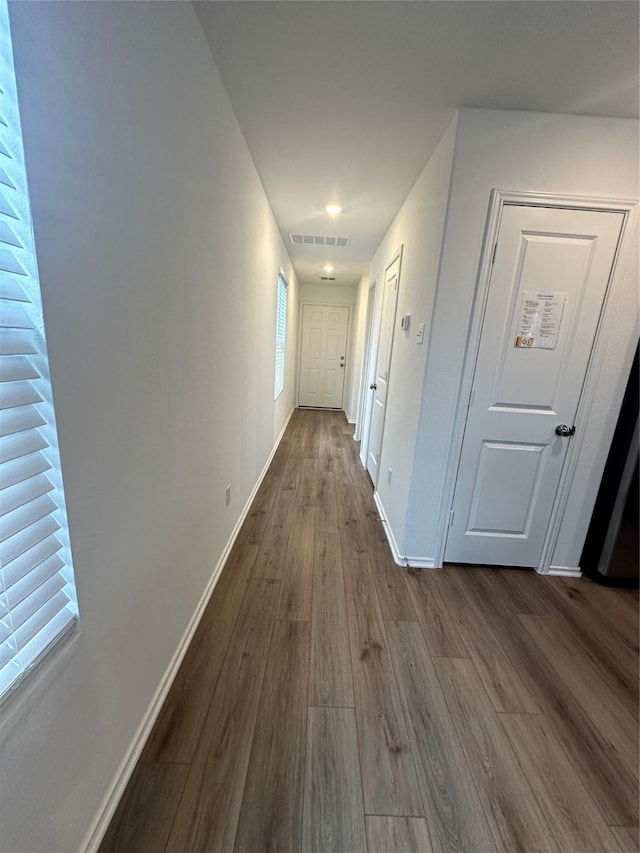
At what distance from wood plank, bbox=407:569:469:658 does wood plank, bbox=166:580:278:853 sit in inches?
30.4

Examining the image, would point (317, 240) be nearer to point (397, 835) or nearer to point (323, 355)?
point (323, 355)

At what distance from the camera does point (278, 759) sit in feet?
3.60

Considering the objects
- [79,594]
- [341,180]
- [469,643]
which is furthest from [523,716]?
[341,180]

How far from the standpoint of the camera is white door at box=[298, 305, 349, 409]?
6.49 m

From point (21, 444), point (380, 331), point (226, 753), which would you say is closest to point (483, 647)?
point (226, 753)

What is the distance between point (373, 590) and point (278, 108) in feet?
8.48

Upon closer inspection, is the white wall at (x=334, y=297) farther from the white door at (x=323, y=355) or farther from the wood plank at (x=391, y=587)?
the wood plank at (x=391, y=587)

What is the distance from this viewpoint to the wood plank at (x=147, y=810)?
2.94ft

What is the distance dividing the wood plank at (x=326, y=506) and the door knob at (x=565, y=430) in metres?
1.55

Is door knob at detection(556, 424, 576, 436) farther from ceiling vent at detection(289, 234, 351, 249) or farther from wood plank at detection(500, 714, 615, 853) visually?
ceiling vent at detection(289, 234, 351, 249)

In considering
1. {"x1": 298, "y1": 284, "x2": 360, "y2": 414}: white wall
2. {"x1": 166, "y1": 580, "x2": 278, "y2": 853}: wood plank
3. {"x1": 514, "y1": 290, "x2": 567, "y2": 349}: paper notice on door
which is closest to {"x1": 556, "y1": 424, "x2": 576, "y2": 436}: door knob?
{"x1": 514, "y1": 290, "x2": 567, "y2": 349}: paper notice on door

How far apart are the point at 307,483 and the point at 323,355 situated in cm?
387

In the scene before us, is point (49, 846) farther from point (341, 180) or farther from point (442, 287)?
point (341, 180)

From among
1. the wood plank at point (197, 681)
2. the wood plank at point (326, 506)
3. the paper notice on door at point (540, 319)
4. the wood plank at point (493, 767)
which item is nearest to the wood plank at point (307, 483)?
the wood plank at point (326, 506)
